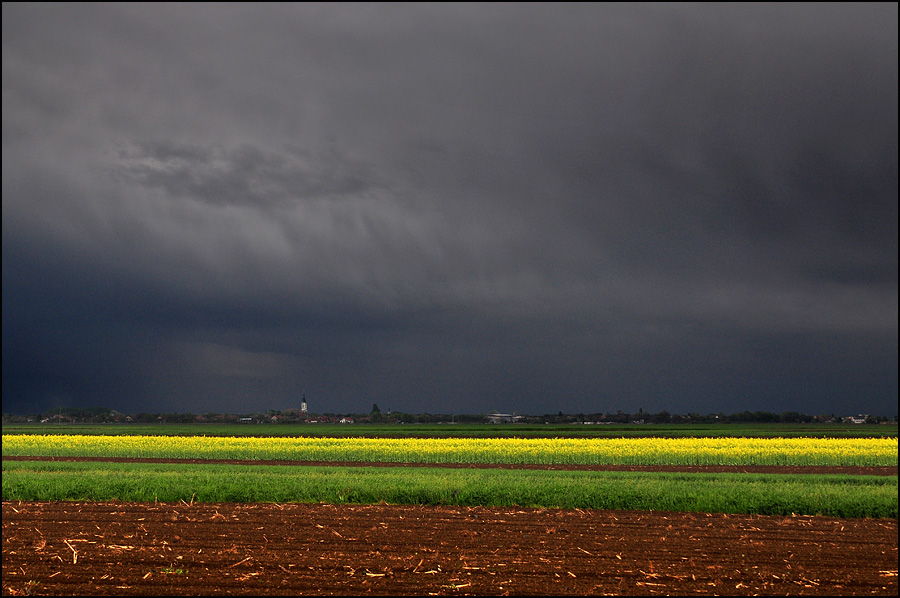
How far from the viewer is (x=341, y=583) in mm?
12141

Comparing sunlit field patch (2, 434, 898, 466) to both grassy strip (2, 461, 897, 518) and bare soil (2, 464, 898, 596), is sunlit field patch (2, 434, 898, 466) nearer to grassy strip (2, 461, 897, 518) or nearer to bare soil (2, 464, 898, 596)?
grassy strip (2, 461, 897, 518)

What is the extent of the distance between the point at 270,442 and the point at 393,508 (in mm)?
30886

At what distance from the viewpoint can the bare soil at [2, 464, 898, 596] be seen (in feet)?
39.8

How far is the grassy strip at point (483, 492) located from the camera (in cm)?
2216

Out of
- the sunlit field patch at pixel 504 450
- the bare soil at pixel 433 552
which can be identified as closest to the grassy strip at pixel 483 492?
the bare soil at pixel 433 552

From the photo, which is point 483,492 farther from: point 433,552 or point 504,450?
point 504,450

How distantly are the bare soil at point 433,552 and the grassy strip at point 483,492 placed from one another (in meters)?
1.61

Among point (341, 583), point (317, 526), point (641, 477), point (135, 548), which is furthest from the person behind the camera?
point (641, 477)

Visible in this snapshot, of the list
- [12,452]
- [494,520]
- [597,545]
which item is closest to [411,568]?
[597,545]

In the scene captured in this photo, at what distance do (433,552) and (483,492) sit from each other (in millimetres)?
8930

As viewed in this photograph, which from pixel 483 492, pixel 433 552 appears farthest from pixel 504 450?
pixel 433 552

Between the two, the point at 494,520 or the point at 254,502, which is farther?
the point at 254,502

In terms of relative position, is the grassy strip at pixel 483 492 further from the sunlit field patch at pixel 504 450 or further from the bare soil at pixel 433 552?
the sunlit field patch at pixel 504 450

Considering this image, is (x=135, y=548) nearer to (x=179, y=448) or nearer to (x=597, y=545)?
(x=597, y=545)
